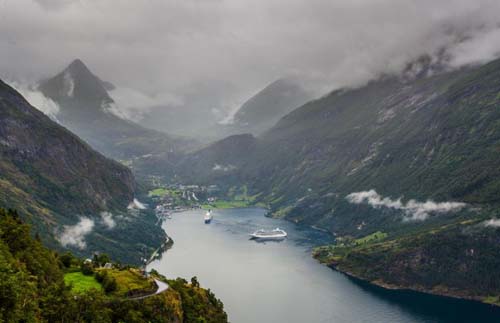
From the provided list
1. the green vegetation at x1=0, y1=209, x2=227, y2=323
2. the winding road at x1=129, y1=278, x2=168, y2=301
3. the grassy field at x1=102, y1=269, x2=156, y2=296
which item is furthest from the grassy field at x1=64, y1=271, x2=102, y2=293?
the winding road at x1=129, y1=278, x2=168, y2=301

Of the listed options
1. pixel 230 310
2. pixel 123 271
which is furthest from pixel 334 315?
pixel 123 271

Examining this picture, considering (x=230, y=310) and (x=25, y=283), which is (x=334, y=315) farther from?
(x=25, y=283)

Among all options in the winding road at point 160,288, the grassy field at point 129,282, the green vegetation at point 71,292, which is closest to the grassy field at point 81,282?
the green vegetation at point 71,292

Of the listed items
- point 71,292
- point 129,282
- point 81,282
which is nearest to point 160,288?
point 129,282

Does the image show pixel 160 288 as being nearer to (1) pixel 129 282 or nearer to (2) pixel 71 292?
(1) pixel 129 282

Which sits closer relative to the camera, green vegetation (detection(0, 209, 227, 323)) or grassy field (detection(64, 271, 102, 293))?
green vegetation (detection(0, 209, 227, 323))

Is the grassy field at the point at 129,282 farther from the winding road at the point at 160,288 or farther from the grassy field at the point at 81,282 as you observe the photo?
the grassy field at the point at 81,282

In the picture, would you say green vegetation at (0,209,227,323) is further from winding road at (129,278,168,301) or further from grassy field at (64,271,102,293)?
winding road at (129,278,168,301)

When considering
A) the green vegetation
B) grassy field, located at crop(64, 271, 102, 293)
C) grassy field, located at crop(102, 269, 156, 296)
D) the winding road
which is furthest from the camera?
the winding road
